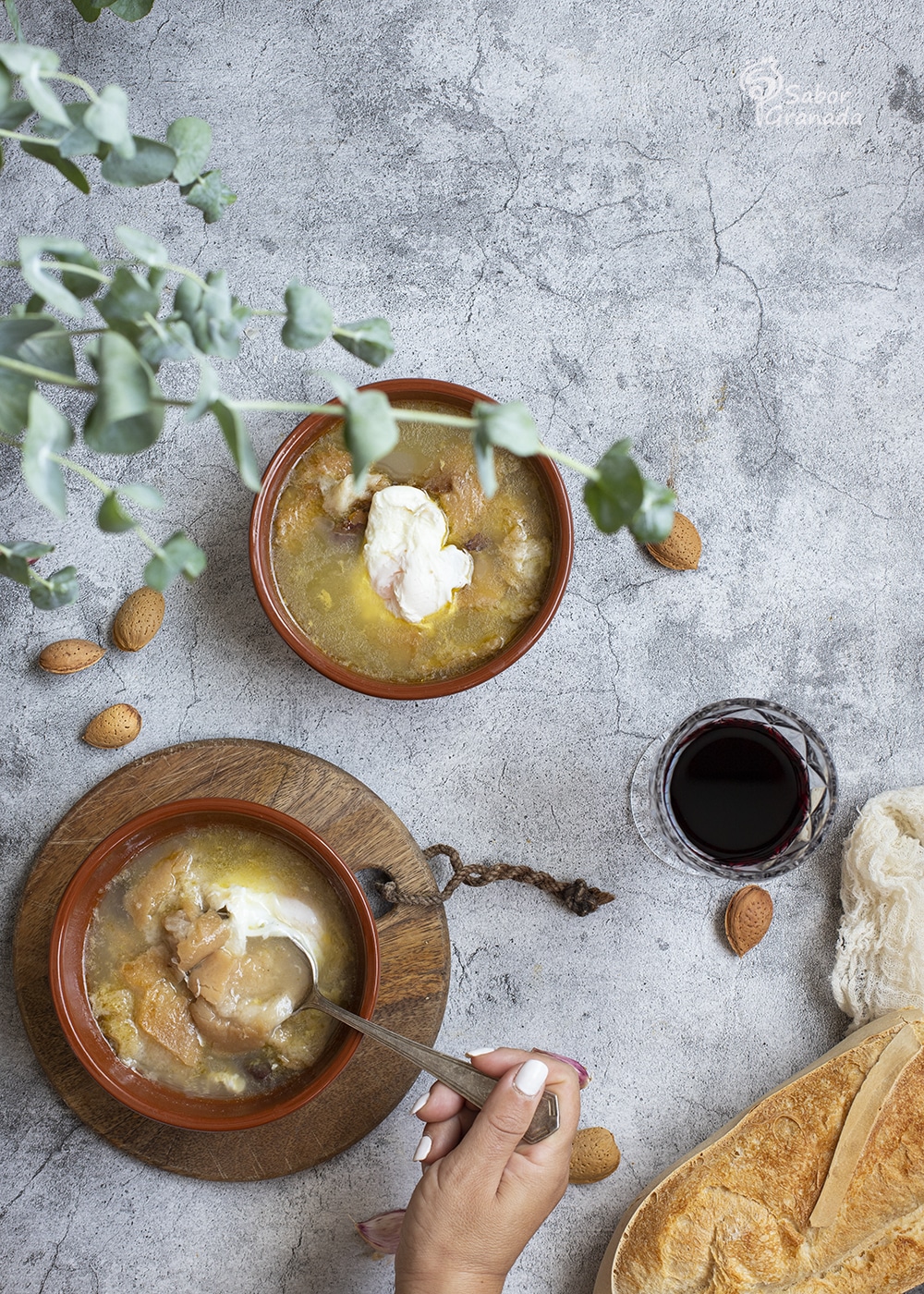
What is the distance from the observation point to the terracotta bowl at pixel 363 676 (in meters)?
1.63

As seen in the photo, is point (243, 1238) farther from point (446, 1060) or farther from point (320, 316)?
point (320, 316)

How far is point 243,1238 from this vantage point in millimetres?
1795

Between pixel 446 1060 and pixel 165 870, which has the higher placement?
pixel 165 870

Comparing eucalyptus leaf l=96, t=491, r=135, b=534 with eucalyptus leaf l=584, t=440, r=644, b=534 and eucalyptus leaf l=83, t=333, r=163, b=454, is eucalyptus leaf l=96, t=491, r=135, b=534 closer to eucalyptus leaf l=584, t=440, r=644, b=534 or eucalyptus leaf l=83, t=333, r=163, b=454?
eucalyptus leaf l=83, t=333, r=163, b=454

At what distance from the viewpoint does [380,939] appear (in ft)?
5.74

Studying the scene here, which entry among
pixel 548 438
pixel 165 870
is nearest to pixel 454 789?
pixel 165 870

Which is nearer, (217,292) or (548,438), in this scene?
(217,292)

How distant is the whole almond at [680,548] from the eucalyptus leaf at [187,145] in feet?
3.58

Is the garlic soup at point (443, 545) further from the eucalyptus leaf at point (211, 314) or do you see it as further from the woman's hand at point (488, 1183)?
the eucalyptus leaf at point (211, 314)

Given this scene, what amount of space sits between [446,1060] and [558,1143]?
22 centimetres

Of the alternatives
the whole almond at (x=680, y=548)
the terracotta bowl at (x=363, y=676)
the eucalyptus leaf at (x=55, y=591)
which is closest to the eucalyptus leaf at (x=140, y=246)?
the eucalyptus leaf at (x=55, y=591)

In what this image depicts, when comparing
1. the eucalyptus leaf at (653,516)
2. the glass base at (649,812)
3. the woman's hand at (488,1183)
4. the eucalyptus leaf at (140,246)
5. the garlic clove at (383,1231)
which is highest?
the eucalyptus leaf at (140,246)

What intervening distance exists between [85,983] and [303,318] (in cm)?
A: 122

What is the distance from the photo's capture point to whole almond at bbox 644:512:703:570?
1812 mm
